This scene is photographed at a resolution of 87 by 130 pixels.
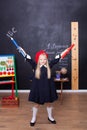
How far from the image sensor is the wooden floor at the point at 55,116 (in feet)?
12.9

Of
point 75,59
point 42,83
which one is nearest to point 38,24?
point 75,59

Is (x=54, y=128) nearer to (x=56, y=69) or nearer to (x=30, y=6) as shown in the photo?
(x=56, y=69)

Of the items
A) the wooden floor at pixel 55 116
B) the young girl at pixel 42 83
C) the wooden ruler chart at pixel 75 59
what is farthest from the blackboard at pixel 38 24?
the young girl at pixel 42 83

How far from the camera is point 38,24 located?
5.97 meters

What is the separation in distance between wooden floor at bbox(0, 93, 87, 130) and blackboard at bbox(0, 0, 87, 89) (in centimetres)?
121

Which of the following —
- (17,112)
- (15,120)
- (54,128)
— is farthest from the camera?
(17,112)

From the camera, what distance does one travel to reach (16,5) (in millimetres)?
5926

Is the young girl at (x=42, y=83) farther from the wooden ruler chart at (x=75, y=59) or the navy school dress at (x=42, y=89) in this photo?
the wooden ruler chart at (x=75, y=59)

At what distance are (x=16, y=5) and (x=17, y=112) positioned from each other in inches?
96.2

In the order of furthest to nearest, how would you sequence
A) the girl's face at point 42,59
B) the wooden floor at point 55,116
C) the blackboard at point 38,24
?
the blackboard at point 38,24
the wooden floor at point 55,116
the girl's face at point 42,59

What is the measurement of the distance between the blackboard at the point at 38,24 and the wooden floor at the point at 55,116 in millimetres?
1206

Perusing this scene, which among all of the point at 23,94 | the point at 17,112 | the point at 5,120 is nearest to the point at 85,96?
the point at 23,94

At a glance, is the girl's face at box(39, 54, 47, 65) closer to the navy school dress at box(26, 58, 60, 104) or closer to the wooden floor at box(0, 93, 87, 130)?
the navy school dress at box(26, 58, 60, 104)

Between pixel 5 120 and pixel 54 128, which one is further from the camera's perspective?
pixel 5 120
